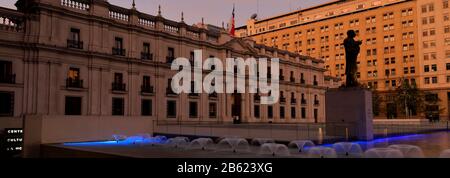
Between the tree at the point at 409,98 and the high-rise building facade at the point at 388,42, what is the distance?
5.60ft

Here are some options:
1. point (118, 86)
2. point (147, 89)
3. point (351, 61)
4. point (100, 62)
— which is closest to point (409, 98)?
point (147, 89)

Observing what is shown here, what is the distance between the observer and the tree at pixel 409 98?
2795 inches

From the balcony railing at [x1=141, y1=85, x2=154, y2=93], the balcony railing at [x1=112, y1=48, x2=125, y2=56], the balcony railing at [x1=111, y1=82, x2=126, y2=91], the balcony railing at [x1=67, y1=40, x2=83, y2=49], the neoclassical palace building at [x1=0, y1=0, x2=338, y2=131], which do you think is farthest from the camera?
the balcony railing at [x1=141, y1=85, x2=154, y2=93]

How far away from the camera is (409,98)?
233ft

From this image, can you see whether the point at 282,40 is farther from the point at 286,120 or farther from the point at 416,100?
the point at 286,120

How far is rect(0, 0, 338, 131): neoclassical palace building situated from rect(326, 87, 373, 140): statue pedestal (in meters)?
13.5

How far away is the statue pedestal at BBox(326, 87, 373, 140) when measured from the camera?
2016cm

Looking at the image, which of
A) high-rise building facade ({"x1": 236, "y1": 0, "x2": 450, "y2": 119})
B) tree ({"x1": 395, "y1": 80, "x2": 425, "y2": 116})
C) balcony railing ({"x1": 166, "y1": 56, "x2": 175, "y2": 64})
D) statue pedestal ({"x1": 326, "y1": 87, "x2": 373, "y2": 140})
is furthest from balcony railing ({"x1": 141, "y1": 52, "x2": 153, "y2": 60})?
high-rise building facade ({"x1": 236, "y1": 0, "x2": 450, "y2": 119})

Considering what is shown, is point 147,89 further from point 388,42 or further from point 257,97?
point 388,42

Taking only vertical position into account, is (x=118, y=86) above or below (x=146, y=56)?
below

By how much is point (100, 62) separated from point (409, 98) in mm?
60879

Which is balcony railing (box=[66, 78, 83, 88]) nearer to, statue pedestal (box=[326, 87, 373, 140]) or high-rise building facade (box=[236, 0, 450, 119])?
statue pedestal (box=[326, 87, 373, 140])
